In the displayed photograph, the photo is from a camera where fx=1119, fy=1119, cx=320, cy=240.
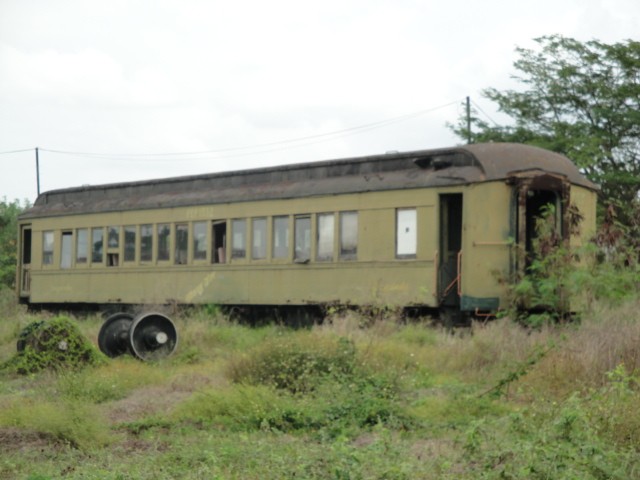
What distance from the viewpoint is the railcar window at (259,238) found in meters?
20.2

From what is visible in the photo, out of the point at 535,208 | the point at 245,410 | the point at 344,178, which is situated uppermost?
the point at 344,178

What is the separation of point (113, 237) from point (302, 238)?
230 inches

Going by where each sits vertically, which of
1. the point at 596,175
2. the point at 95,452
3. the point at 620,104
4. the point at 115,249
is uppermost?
the point at 620,104

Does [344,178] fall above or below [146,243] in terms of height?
above

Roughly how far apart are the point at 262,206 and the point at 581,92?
14.4 metres

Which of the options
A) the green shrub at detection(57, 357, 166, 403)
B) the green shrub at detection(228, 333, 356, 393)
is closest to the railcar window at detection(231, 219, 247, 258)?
the green shrub at detection(57, 357, 166, 403)

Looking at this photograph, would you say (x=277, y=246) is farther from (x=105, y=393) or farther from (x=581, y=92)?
(x=581, y=92)

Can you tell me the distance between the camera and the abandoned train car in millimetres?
17172

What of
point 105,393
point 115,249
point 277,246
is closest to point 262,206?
point 277,246

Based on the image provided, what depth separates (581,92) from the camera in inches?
1236

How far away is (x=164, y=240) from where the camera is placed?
2239cm

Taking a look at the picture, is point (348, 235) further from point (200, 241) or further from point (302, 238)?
point (200, 241)

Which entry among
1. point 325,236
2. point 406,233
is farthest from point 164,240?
point 406,233

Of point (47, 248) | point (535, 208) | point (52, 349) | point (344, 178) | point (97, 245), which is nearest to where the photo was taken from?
point (52, 349)
